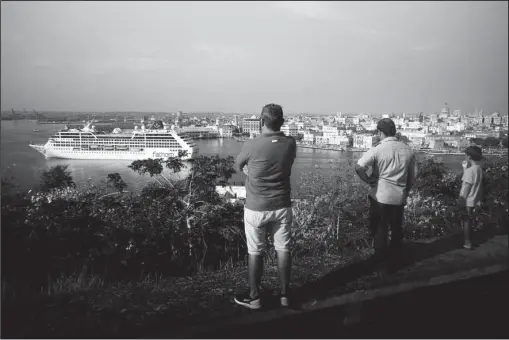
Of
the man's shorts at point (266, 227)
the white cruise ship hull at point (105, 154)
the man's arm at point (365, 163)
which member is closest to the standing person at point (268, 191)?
the man's shorts at point (266, 227)

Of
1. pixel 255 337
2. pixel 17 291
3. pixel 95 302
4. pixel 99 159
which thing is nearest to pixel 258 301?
pixel 255 337

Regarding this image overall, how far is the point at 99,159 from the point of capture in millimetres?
24750

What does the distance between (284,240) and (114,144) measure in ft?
86.4

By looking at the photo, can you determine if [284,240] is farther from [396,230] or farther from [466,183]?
[466,183]

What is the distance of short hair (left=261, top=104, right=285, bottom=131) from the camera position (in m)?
1.44

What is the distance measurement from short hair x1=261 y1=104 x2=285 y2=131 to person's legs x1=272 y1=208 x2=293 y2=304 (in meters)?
0.34

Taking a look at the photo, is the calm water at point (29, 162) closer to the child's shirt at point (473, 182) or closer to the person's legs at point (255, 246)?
the person's legs at point (255, 246)

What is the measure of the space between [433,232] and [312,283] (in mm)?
1781

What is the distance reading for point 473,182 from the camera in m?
2.32

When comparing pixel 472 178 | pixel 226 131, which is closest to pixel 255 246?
pixel 472 178

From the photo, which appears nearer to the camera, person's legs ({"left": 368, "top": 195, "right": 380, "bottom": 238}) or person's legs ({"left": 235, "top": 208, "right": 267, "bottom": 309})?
person's legs ({"left": 235, "top": 208, "right": 267, "bottom": 309})

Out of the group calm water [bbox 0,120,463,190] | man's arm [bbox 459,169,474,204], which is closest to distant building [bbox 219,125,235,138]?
calm water [bbox 0,120,463,190]

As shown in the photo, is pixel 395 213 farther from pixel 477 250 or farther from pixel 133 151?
pixel 133 151

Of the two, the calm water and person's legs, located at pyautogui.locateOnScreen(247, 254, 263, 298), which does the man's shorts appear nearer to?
person's legs, located at pyautogui.locateOnScreen(247, 254, 263, 298)
